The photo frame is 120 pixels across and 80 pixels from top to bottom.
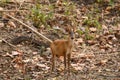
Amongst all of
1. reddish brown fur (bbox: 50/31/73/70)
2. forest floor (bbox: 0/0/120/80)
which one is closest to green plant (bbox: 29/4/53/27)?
forest floor (bbox: 0/0/120/80)

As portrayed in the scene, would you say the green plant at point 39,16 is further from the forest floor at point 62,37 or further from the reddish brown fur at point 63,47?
the reddish brown fur at point 63,47

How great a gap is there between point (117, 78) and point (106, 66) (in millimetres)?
660

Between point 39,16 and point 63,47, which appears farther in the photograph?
point 39,16

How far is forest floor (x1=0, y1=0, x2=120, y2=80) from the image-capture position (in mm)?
6082

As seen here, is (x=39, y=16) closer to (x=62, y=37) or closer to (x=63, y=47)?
(x=62, y=37)

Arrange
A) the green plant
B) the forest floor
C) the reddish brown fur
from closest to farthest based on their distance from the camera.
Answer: the reddish brown fur → the forest floor → the green plant

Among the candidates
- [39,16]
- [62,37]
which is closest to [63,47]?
[62,37]

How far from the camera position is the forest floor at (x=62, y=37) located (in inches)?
239

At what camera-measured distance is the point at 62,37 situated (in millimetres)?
7762

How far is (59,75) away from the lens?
5.89 metres

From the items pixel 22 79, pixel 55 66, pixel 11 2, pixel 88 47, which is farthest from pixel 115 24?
pixel 22 79

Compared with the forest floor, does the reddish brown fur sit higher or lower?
higher

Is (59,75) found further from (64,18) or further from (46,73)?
(64,18)

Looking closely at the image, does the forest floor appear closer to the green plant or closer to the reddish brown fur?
the green plant
